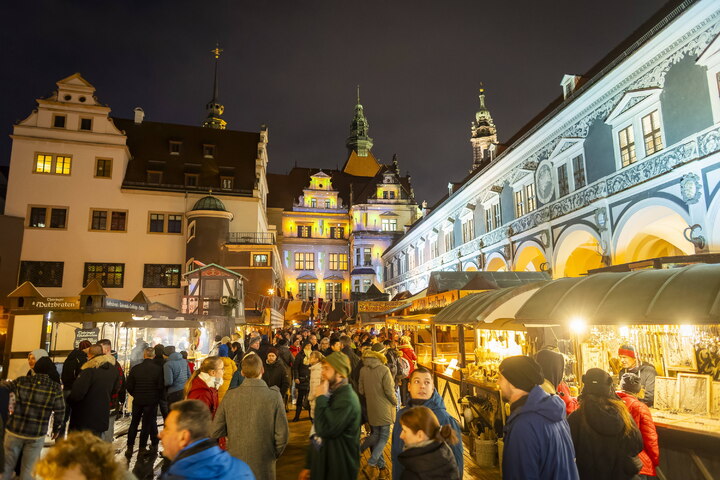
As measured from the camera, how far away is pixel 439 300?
13375mm

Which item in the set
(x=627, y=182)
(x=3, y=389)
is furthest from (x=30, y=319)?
(x=627, y=182)

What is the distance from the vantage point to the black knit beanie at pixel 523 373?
321 centimetres

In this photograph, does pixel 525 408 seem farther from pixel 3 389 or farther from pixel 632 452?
pixel 3 389

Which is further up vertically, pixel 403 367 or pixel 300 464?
pixel 403 367

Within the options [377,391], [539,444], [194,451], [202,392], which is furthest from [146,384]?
[539,444]

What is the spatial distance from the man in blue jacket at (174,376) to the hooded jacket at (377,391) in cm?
352

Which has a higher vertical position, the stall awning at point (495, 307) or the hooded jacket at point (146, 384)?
the stall awning at point (495, 307)

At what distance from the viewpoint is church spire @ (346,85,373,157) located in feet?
222

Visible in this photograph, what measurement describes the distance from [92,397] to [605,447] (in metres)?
6.69

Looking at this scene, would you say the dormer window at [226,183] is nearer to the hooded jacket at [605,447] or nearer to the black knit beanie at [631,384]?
the black knit beanie at [631,384]

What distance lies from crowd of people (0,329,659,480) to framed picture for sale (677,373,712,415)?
40 centimetres

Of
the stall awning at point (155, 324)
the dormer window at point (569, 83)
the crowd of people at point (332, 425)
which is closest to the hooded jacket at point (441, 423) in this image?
the crowd of people at point (332, 425)

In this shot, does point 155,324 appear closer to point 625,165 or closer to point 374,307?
point 374,307

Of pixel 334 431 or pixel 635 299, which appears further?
pixel 635 299
